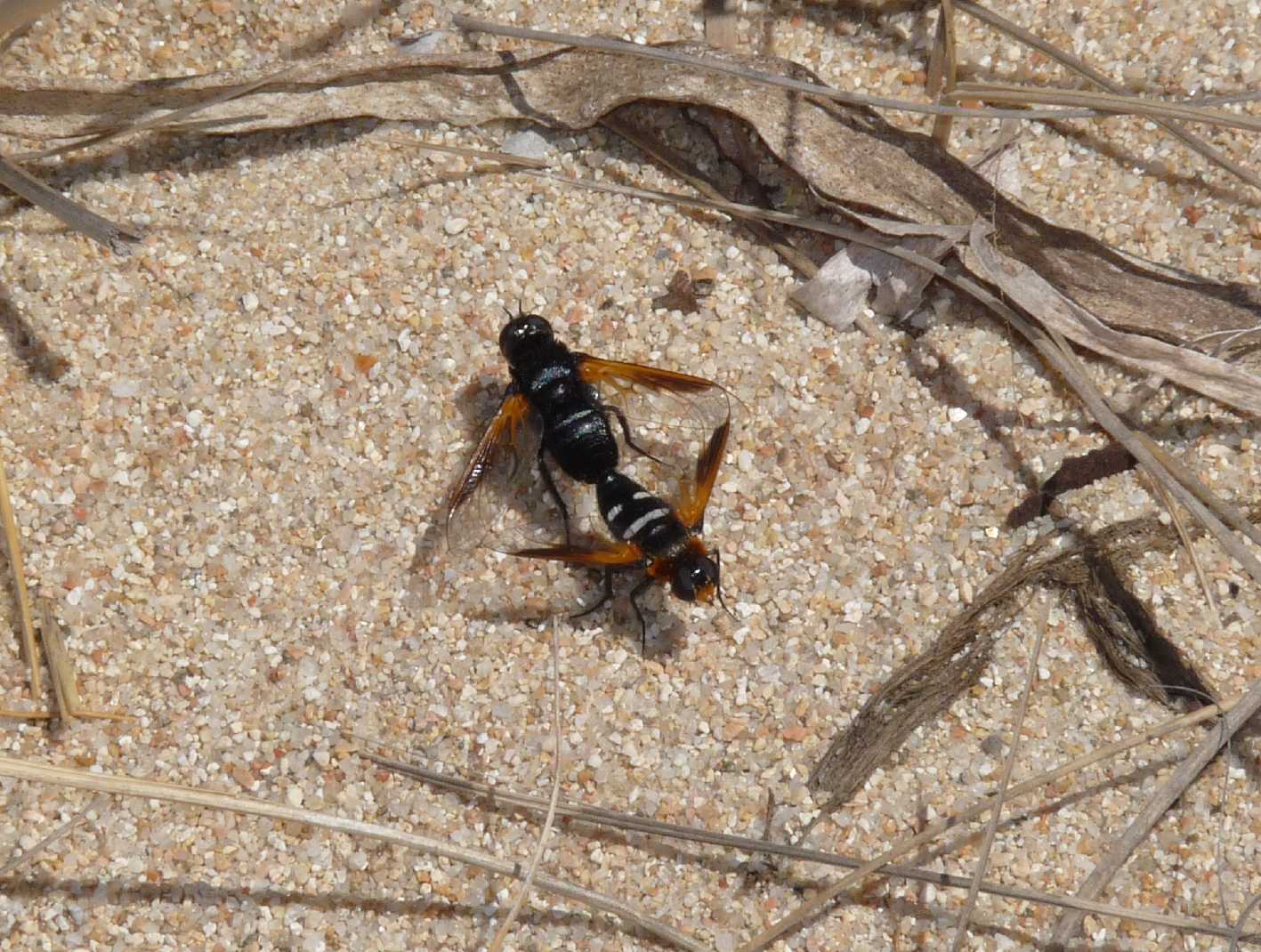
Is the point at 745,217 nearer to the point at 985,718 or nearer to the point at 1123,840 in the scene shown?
the point at 985,718

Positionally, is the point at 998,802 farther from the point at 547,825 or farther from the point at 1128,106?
the point at 1128,106

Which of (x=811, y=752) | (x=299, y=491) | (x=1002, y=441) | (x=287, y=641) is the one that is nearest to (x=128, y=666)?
(x=287, y=641)

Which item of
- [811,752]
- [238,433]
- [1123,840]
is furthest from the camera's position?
[238,433]

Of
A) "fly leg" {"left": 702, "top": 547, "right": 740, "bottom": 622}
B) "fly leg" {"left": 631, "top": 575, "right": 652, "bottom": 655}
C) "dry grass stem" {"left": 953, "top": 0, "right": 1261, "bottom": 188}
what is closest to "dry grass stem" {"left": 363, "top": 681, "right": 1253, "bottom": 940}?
"fly leg" {"left": 631, "top": 575, "right": 652, "bottom": 655}

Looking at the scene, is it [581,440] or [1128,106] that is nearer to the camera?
[1128,106]

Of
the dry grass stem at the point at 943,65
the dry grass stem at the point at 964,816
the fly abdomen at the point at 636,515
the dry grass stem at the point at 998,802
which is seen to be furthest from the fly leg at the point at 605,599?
the dry grass stem at the point at 943,65

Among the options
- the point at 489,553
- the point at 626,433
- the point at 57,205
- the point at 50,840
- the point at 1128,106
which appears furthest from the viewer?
the point at 626,433

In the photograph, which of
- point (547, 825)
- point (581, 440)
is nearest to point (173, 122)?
point (581, 440)

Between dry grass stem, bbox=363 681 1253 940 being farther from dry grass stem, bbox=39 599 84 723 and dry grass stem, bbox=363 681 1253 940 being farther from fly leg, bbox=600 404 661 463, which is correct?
fly leg, bbox=600 404 661 463
